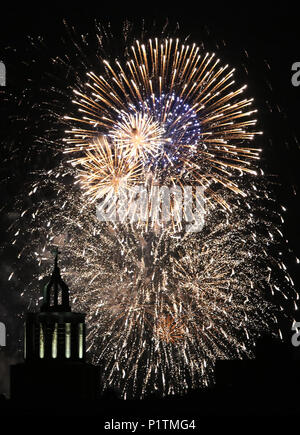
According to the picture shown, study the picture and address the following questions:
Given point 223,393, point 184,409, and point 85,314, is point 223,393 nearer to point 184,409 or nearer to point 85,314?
point 184,409

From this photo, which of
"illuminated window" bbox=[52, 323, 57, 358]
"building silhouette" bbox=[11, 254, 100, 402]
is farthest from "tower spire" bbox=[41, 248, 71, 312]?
"illuminated window" bbox=[52, 323, 57, 358]

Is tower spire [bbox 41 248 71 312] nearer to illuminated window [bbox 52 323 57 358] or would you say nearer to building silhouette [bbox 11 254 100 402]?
building silhouette [bbox 11 254 100 402]

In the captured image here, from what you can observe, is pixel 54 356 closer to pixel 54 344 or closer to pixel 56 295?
pixel 54 344

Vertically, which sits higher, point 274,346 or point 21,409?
point 274,346

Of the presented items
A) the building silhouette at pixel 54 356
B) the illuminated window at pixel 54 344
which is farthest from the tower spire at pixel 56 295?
the illuminated window at pixel 54 344

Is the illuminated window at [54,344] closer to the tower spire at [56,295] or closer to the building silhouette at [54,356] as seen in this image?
→ the building silhouette at [54,356]

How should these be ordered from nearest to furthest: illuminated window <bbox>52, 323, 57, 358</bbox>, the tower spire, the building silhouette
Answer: the tower spire
the building silhouette
illuminated window <bbox>52, 323, 57, 358</bbox>
